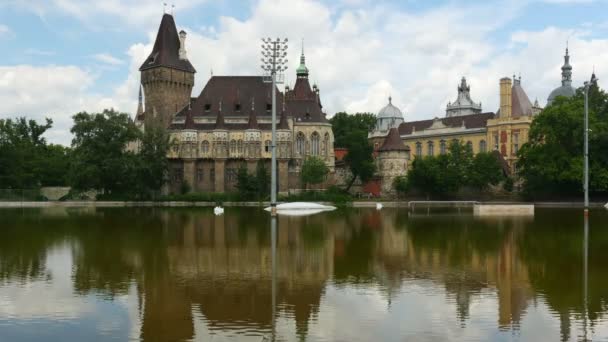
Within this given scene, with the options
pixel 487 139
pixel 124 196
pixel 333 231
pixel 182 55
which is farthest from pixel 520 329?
pixel 487 139

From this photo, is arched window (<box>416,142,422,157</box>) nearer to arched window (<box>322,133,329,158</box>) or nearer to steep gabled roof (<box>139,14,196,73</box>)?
arched window (<box>322,133,329,158</box>)

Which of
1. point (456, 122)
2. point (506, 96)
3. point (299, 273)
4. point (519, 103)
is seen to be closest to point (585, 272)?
point (299, 273)

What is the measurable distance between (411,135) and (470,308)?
99492 mm

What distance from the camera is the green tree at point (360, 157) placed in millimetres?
76562

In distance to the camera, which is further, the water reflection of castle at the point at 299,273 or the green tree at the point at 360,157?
the green tree at the point at 360,157

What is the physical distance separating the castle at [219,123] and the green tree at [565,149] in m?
25.2

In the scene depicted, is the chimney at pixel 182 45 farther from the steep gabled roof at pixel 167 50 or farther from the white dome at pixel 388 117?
the white dome at pixel 388 117

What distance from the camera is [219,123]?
253 ft

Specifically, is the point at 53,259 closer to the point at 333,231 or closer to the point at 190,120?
the point at 333,231

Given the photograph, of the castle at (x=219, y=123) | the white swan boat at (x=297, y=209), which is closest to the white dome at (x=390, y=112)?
the castle at (x=219, y=123)

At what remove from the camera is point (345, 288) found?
15.1 metres

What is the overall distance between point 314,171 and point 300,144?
25.4ft

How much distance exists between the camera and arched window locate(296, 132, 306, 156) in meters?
78.6

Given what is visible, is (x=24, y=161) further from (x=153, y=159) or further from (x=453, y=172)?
(x=453, y=172)
